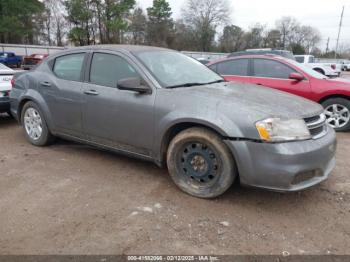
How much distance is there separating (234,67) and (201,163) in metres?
4.24

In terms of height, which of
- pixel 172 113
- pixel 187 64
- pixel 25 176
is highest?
pixel 187 64

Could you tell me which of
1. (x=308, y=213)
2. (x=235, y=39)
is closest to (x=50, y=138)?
(x=308, y=213)

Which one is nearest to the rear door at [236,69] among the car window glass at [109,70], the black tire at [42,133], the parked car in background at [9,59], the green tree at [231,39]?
the car window glass at [109,70]

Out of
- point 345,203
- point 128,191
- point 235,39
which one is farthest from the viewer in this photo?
point 235,39

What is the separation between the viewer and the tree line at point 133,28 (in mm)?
44250

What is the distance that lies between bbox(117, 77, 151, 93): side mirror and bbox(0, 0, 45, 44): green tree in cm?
4309

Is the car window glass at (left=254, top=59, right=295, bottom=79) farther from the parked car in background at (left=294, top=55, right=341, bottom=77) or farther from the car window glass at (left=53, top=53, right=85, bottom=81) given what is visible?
the car window glass at (left=53, top=53, right=85, bottom=81)

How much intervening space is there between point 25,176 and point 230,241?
2.63 meters

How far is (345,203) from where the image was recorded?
321 cm

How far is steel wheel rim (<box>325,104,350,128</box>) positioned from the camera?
19.5 ft

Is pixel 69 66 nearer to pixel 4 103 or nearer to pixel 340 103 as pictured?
pixel 4 103

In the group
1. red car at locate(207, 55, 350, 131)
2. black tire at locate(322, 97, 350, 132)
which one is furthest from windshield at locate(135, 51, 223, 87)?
black tire at locate(322, 97, 350, 132)

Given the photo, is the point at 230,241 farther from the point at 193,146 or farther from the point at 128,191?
the point at 128,191

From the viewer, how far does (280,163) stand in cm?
279
